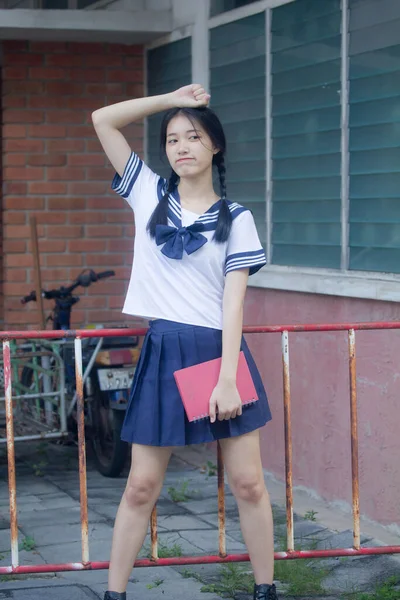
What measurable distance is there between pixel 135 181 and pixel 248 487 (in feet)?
3.76

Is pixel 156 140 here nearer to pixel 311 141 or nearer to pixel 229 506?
pixel 311 141

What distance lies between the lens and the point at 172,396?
394 centimetres

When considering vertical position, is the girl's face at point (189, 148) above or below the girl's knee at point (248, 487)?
above

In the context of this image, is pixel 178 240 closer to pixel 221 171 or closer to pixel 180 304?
pixel 180 304

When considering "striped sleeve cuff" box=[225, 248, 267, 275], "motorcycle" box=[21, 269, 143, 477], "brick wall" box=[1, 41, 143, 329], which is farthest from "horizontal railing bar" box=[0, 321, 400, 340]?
"brick wall" box=[1, 41, 143, 329]

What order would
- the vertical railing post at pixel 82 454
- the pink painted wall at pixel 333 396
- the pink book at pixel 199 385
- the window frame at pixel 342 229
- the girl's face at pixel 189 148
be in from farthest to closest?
1. the window frame at pixel 342 229
2. the pink painted wall at pixel 333 396
3. the vertical railing post at pixel 82 454
4. the girl's face at pixel 189 148
5. the pink book at pixel 199 385

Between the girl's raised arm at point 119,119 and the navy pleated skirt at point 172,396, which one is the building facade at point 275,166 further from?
the girl's raised arm at point 119,119

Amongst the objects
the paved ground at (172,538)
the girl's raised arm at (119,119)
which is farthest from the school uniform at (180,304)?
the paved ground at (172,538)

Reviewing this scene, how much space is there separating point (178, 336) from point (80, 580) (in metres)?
1.48

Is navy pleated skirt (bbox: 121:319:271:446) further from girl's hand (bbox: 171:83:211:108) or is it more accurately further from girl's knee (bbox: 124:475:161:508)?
girl's hand (bbox: 171:83:211:108)

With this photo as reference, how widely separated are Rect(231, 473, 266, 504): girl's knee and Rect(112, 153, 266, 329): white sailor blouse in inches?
21.1

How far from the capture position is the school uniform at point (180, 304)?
3.90 meters

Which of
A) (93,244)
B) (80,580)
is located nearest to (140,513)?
(80,580)

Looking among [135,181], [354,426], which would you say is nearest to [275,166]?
[354,426]
